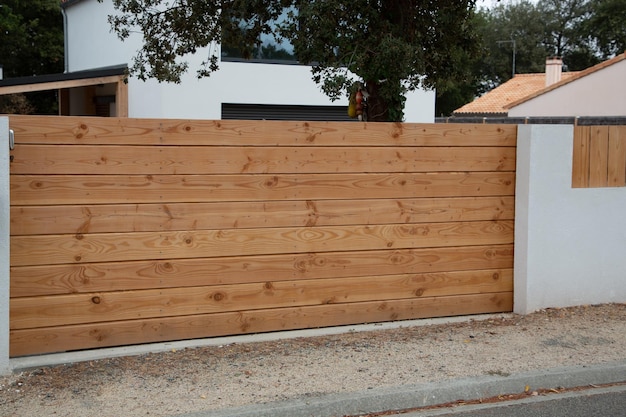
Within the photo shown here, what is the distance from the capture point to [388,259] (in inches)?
286

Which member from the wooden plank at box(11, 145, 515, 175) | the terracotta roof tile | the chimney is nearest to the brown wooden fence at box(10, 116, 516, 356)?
the wooden plank at box(11, 145, 515, 175)

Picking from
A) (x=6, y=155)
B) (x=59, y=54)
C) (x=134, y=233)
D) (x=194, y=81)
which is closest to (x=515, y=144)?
(x=134, y=233)

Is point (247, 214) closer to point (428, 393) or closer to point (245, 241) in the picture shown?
point (245, 241)

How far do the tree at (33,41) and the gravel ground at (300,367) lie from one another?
34201 millimetres

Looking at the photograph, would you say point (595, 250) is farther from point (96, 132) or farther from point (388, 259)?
point (96, 132)

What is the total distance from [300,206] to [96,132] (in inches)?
77.0

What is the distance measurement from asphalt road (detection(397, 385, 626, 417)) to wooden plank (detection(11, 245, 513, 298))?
6.50ft

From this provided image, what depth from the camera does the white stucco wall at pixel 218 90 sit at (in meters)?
19.3

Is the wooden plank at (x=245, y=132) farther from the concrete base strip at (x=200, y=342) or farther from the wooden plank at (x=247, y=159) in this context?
the concrete base strip at (x=200, y=342)

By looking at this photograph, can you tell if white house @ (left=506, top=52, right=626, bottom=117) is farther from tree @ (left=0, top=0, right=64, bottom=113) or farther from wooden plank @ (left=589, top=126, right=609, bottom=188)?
wooden plank @ (left=589, top=126, right=609, bottom=188)

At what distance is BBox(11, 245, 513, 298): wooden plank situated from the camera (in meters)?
6.08

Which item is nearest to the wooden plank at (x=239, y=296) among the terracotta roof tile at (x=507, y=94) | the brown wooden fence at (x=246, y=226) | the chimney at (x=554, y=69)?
the brown wooden fence at (x=246, y=226)

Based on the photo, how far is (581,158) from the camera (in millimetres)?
7969

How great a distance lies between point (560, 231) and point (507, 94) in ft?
142
